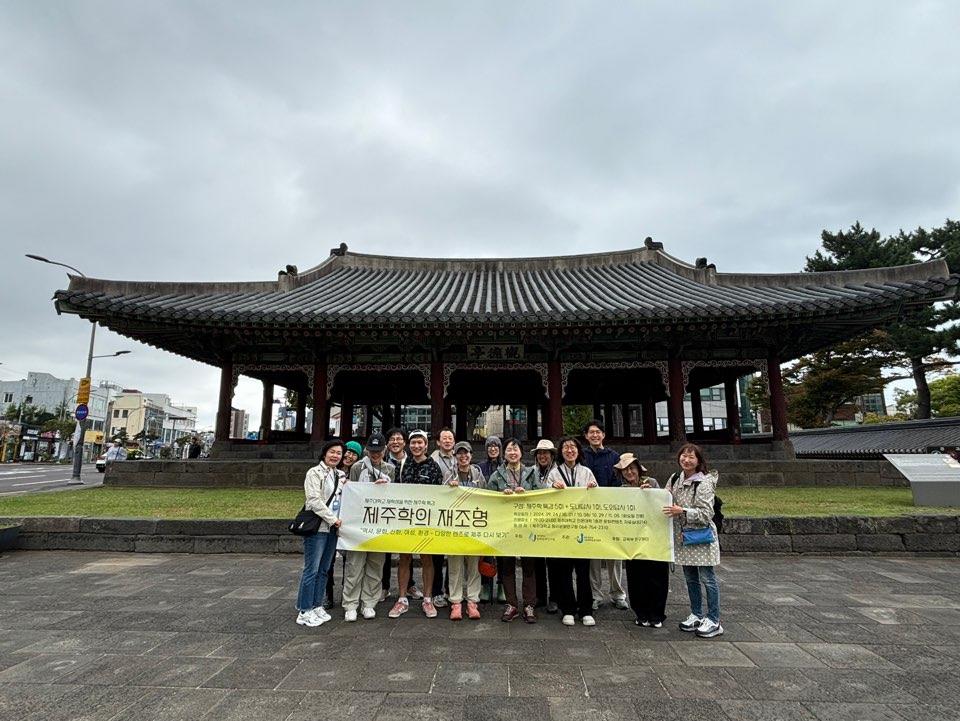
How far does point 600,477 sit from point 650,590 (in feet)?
4.14

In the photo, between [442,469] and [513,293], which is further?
[513,293]

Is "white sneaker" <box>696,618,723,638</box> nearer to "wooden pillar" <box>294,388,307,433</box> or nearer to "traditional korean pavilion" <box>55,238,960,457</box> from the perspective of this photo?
"traditional korean pavilion" <box>55,238,960,457</box>

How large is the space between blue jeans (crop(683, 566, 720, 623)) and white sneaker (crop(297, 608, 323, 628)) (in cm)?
381

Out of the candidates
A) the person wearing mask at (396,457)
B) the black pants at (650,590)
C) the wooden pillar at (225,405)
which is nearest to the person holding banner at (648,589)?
the black pants at (650,590)

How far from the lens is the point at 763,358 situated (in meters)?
14.4

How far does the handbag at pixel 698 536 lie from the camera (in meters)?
4.68

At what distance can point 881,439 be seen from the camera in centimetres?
2009

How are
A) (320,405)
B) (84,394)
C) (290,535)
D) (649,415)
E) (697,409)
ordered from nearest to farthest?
(290,535) < (320,405) < (649,415) < (697,409) < (84,394)

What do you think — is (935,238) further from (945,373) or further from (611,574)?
(611,574)

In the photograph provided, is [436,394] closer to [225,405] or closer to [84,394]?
[225,405]

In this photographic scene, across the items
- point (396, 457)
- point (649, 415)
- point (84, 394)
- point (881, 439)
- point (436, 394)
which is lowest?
point (396, 457)

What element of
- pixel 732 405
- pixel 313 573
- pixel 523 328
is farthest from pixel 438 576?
pixel 732 405

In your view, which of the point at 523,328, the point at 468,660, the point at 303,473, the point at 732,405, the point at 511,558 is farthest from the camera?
the point at 732,405

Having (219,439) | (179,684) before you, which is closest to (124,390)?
(219,439)
